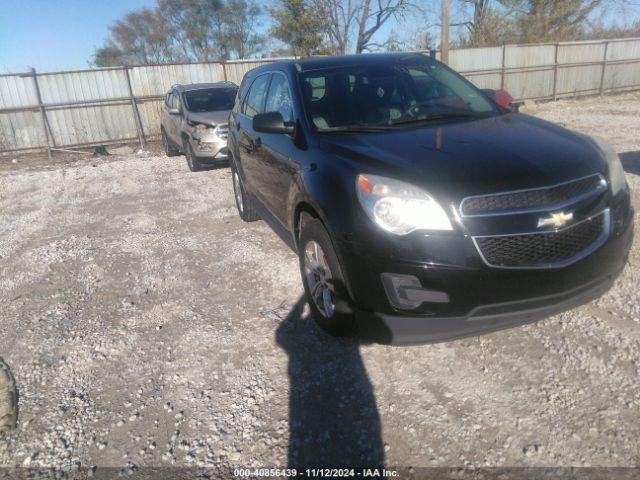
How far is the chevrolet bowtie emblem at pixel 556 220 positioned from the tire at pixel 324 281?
1.04 m

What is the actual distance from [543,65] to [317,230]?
728 inches

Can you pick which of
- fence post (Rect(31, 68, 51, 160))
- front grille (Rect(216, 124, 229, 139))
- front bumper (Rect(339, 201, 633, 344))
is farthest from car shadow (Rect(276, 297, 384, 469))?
fence post (Rect(31, 68, 51, 160))

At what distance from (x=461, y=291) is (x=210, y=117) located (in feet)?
24.3

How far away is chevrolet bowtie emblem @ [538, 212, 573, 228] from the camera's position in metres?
2.27

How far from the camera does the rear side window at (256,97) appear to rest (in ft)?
14.5

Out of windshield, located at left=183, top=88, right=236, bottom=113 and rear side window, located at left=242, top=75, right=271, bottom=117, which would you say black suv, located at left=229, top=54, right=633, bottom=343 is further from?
windshield, located at left=183, top=88, right=236, bottom=113

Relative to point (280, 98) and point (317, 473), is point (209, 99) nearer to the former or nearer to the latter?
point (280, 98)

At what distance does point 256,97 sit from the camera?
15.3 feet

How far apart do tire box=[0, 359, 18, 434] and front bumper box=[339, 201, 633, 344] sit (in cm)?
200

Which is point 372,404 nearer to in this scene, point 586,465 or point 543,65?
point 586,465

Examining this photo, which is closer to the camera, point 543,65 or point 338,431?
point 338,431

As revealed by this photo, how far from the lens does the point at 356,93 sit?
138 inches

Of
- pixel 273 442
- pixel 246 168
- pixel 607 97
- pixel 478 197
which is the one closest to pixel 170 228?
pixel 246 168

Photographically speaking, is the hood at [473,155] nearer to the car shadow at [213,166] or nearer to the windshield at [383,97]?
the windshield at [383,97]
